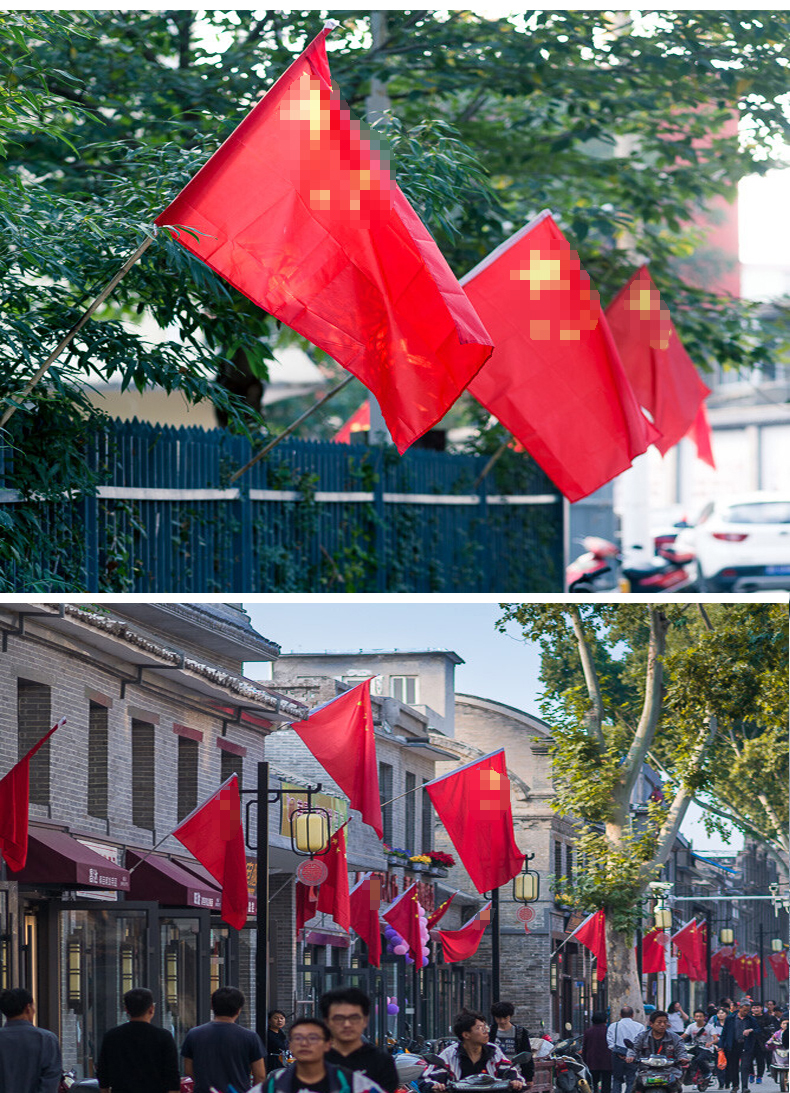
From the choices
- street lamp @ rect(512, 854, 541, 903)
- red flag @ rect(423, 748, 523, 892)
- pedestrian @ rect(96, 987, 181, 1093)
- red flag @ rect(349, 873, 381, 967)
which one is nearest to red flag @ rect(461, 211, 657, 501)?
red flag @ rect(423, 748, 523, 892)

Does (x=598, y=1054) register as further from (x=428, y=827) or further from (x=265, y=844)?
(x=265, y=844)

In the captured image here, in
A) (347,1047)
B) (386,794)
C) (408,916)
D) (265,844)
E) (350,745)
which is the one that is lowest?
(347,1047)

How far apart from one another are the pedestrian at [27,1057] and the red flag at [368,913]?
1.73 m

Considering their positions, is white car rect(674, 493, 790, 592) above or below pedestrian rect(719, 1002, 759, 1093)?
above

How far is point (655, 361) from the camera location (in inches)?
554

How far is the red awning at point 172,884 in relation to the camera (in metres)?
8.39

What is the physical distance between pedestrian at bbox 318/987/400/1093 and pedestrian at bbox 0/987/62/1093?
5.31 ft

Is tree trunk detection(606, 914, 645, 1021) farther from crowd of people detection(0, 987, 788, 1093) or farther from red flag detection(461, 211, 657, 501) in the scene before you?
red flag detection(461, 211, 657, 501)

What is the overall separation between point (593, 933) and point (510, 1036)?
932 mm

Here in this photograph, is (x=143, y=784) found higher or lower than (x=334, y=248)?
lower

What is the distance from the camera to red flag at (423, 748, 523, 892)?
8562mm

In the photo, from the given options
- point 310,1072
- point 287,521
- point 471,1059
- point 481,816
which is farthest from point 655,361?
point 310,1072

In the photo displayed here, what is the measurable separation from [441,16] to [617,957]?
11.9m

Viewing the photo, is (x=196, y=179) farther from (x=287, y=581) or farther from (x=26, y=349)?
(x=287, y=581)
